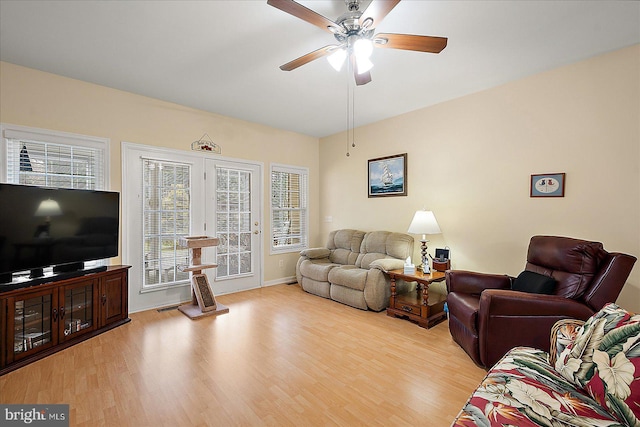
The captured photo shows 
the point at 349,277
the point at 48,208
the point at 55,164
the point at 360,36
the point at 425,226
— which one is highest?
Answer: the point at 360,36

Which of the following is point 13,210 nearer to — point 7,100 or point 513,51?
point 7,100

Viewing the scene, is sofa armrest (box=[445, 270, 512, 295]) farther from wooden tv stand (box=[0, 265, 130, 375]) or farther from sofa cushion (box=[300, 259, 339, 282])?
wooden tv stand (box=[0, 265, 130, 375])

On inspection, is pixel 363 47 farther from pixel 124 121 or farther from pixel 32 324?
pixel 32 324

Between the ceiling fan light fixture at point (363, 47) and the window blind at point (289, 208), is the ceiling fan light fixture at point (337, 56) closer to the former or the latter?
the ceiling fan light fixture at point (363, 47)

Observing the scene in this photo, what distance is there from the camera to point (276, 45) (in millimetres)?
2498

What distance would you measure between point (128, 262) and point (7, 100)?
1.99m

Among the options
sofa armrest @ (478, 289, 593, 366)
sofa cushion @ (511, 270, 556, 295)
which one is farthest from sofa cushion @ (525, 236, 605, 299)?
sofa armrest @ (478, 289, 593, 366)

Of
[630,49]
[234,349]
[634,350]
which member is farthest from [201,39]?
[630,49]

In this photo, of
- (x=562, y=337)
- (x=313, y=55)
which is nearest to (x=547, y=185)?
(x=562, y=337)

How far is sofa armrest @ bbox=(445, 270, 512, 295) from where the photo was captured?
2871 mm

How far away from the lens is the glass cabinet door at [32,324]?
2412mm

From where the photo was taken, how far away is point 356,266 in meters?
4.41

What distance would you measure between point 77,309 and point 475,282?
155 inches

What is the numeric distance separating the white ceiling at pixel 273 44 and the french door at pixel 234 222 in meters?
1.24
